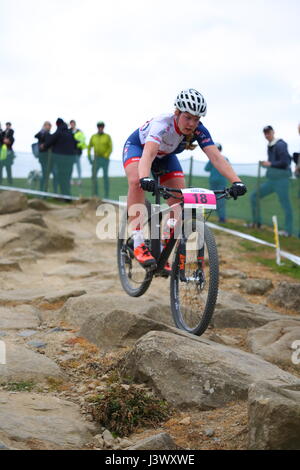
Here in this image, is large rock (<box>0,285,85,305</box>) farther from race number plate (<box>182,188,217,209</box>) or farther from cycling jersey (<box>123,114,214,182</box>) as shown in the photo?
race number plate (<box>182,188,217,209</box>)

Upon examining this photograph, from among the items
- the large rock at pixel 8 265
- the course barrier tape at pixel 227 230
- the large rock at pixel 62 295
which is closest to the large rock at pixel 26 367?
the large rock at pixel 62 295

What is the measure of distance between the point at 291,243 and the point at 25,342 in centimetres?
778

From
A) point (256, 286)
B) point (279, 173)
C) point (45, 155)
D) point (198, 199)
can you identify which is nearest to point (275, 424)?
point (198, 199)

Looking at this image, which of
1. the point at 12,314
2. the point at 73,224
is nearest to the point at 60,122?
the point at 73,224

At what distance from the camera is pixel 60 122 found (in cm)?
1786

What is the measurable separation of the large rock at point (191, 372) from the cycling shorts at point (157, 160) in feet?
7.71

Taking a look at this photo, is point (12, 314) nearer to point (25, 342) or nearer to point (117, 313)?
point (25, 342)

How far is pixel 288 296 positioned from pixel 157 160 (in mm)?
2818

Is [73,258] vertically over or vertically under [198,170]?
under

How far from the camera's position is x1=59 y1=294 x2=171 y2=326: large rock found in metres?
7.06

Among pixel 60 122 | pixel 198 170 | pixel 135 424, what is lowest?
pixel 135 424

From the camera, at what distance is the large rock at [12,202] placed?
1559cm

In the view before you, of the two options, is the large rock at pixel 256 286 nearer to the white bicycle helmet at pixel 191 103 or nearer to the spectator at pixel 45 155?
the white bicycle helmet at pixel 191 103

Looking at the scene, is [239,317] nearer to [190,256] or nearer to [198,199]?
[190,256]
